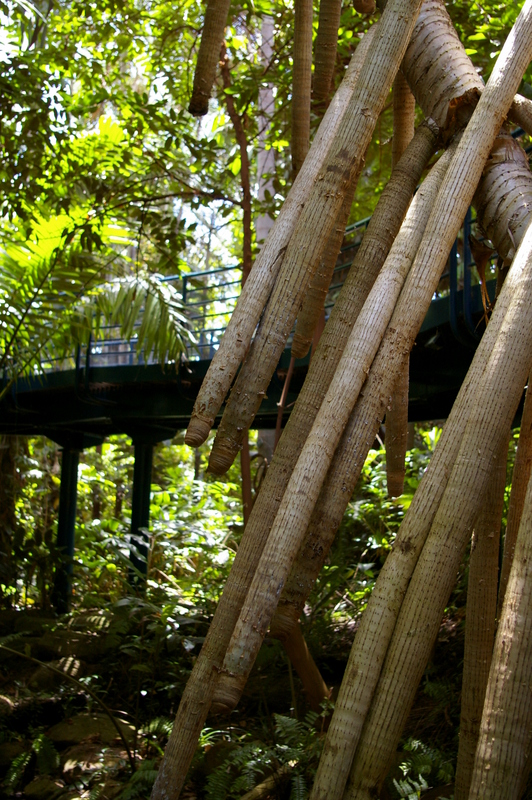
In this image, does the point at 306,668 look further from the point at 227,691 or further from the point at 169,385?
the point at 169,385

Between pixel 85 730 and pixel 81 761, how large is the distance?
447 mm

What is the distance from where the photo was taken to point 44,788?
3861 millimetres

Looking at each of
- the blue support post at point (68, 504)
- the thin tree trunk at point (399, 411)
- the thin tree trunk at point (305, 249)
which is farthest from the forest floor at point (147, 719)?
the blue support post at point (68, 504)

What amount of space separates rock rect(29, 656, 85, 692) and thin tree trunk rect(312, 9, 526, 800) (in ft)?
15.7

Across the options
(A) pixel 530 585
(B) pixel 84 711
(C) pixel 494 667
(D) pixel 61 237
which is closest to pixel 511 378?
(A) pixel 530 585

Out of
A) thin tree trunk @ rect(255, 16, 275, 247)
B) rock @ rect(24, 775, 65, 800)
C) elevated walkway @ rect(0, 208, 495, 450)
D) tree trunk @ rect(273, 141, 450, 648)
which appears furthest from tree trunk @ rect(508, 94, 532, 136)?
thin tree trunk @ rect(255, 16, 275, 247)

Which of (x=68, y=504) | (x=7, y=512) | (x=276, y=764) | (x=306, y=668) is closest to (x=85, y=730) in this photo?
(x=306, y=668)

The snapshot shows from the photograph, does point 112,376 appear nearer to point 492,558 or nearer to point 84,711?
point 84,711

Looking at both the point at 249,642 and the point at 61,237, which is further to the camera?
the point at 61,237

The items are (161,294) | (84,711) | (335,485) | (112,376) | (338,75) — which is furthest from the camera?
(112,376)

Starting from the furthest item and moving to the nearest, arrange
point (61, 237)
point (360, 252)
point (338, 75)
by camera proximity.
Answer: point (61, 237), point (338, 75), point (360, 252)

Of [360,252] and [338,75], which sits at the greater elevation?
[338,75]

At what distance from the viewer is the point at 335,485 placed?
1.68m

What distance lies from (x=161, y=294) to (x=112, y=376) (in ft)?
4.31
